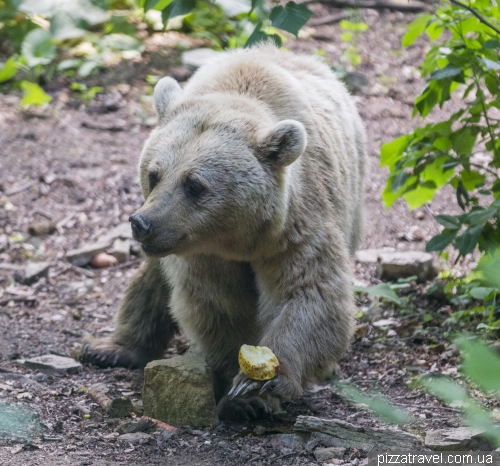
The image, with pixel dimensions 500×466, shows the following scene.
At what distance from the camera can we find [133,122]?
1002 cm

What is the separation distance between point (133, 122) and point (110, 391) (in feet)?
18.5

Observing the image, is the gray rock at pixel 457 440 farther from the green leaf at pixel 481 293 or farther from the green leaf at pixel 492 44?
the green leaf at pixel 492 44

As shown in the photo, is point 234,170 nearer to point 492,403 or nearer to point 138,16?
point 492,403

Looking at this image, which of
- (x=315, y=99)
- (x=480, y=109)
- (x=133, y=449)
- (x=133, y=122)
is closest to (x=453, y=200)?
(x=480, y=109)

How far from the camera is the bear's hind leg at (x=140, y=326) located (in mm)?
5775

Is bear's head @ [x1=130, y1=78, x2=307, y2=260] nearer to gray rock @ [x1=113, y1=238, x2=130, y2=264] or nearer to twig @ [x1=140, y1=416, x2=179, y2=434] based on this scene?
twig @ [x1=140, y1=416, x2=179, y2=434]

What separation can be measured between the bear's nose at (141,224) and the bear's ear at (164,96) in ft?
3.43

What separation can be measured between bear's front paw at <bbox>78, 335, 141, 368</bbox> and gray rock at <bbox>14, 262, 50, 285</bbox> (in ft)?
5.24

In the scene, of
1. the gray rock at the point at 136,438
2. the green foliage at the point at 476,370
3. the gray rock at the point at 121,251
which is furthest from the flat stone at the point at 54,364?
the green foliage at the point at 476,370

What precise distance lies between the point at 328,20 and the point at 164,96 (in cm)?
755

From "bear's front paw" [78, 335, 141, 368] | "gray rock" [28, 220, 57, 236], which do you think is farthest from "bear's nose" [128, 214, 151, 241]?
"gray rock" [28, 220, 57, 236]

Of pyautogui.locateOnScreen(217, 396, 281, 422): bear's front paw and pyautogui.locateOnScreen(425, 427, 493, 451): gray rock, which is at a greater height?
pyautogui.locateOnScreen(425, 427, 493, 451): gray rock

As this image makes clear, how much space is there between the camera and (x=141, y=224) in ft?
13.6

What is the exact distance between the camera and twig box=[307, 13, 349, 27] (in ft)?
38.7
